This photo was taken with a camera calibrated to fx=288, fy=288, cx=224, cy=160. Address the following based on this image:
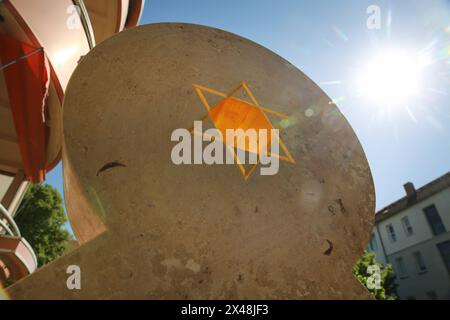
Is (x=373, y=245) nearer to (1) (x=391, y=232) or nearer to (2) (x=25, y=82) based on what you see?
(1) (x=391, y=232)

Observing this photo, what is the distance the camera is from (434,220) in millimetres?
15859

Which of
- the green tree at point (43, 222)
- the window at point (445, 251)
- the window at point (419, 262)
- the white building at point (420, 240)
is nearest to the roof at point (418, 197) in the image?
the white building at point (420, 240)

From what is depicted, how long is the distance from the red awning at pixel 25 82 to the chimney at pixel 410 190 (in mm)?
20205

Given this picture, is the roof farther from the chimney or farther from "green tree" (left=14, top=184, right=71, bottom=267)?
"green tree" (left=14, top=184, right=71, bottom=267)

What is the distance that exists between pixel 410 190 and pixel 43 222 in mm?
20961

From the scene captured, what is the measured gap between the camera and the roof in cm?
1561

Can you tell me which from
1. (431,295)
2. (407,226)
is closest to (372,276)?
(431,295)

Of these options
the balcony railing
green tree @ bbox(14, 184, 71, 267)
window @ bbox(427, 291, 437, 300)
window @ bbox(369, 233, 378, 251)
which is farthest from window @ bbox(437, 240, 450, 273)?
green tree @ bbox(14, 184, 71, 267)

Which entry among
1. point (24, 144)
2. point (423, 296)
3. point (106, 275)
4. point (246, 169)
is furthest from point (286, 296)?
point (423, 296)

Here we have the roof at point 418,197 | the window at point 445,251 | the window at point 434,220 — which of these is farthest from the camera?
the roof at point 418,197

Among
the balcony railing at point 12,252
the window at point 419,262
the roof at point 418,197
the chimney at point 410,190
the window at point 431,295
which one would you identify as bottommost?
the balcony railing at point 12,252

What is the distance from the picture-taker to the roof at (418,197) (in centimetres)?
1561

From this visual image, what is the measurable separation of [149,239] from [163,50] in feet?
6.10

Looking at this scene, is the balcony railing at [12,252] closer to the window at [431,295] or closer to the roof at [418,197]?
the window at [431,295]
